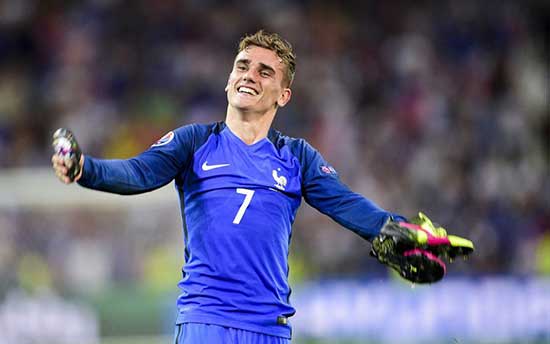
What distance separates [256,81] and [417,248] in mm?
1166

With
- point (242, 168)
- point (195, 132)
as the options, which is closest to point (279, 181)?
point (242, 168)

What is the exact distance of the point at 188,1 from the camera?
1633 cm

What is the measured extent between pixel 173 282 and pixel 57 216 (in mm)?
1672

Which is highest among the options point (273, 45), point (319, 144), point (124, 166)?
point (319, 144)

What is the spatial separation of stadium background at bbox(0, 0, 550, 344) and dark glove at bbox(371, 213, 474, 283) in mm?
6746

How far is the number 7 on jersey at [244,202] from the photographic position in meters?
5.07

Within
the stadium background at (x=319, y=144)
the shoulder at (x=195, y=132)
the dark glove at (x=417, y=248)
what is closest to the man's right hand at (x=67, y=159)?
the shoulder at (x=195, y=132)

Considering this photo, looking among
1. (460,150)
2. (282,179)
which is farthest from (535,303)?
(282,179)

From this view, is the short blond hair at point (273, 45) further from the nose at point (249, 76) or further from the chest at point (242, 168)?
the chest at point (242, 168)

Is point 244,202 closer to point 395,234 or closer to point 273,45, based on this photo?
point 395,234

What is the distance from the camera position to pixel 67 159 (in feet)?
14.6

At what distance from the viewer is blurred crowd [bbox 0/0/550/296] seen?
41.3 feet

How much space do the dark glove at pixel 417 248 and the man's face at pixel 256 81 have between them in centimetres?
90

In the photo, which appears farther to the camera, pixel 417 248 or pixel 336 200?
pixel 336 200
